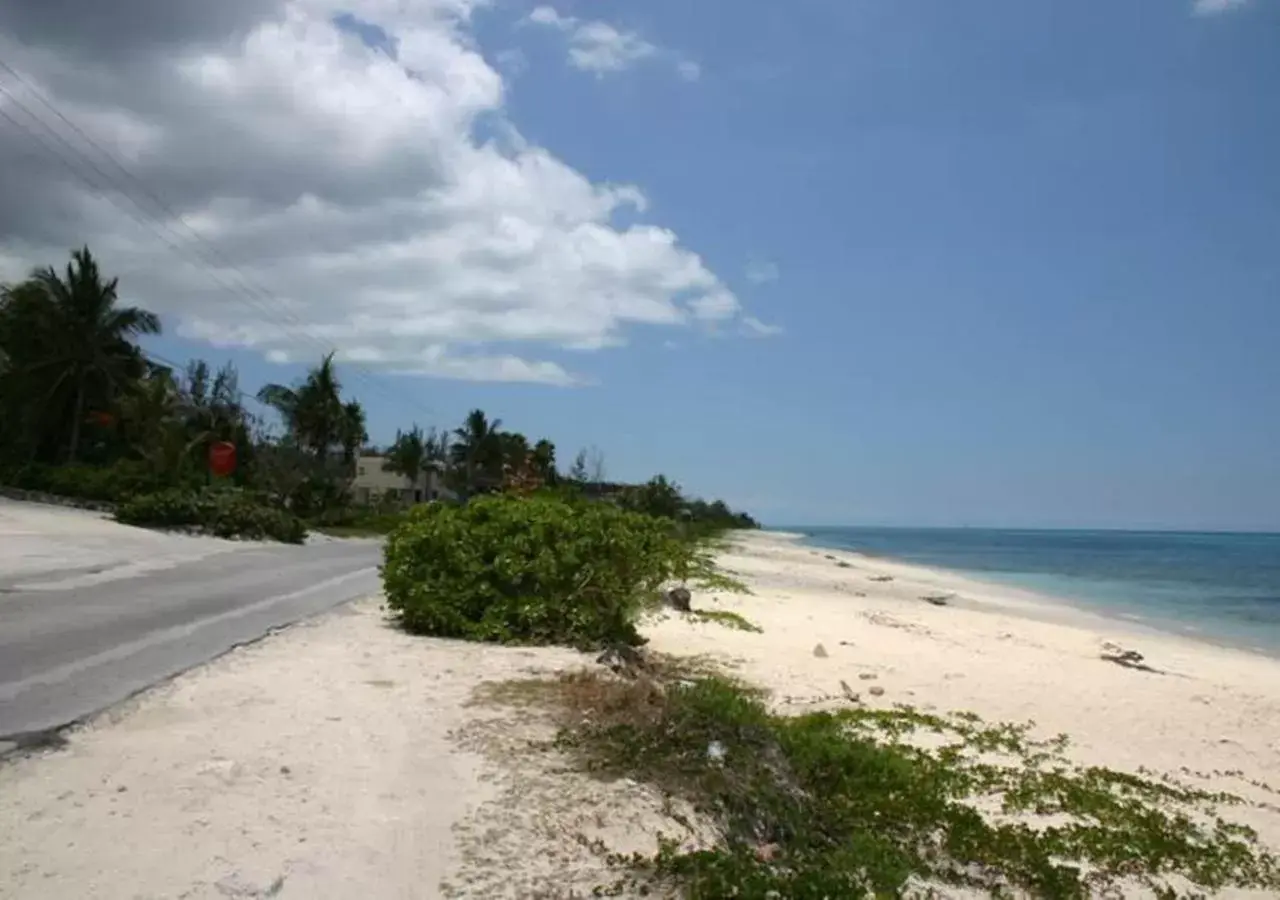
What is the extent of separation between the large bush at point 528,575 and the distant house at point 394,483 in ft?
188

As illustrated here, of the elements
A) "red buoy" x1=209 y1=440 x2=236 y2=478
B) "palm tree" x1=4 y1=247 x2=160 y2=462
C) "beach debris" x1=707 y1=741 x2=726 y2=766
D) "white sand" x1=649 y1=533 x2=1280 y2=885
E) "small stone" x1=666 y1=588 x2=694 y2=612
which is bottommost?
"white sand" x1=649 y1=533 x2=1280 y2=885

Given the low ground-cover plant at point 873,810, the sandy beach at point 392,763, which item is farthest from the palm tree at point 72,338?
the low ground-cover plant at point 873,810

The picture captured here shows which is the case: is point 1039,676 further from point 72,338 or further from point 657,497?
point 657,497

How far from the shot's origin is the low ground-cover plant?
497 cm

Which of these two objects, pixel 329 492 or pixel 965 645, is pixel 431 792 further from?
pixel 329 492

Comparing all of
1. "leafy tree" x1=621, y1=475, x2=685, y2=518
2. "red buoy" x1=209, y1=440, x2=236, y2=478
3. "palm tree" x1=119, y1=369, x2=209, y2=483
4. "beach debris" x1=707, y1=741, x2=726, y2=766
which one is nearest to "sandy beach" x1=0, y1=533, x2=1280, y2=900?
"beach debris" x1=707, y1=741, x2=726, y2=766

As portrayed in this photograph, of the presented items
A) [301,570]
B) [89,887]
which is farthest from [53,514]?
[89,887]

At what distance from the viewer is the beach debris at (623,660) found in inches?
384

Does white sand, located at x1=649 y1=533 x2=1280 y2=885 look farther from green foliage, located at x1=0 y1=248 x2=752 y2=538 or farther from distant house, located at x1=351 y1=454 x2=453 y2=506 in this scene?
distant house, located at x1=351 y1=454 x2=453 y2=506

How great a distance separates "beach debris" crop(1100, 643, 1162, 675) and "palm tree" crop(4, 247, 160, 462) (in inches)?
1478

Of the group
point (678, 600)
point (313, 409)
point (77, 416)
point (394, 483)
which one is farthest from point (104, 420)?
point (394, 483)

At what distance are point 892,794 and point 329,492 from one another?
43.5 metres

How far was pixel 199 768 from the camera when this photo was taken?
19.2 feet

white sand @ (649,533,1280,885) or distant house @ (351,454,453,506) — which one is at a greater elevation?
distant house @ (351,454,453,506)
